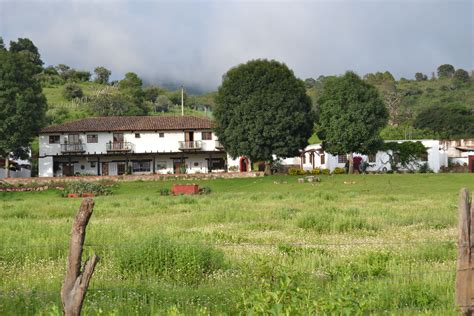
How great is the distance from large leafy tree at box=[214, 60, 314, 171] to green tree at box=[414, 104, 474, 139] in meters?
44.9

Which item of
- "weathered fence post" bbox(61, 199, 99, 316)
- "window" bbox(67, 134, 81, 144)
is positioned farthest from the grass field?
"window" bbox(67, 134, 81, 144)

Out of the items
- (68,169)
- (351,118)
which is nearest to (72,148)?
(68,169)

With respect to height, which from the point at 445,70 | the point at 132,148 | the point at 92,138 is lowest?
the point at 132,148

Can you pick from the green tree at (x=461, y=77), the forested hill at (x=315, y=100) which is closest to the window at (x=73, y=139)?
the forested hill at (x=315, y=100)

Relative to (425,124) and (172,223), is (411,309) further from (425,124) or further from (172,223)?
(425,124)

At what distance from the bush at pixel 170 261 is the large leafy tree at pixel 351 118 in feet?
163

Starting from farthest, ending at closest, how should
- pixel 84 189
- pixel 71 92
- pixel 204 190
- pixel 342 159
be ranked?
1. pixel 71 92
2. pixel 342 159
3. pixel 84 189
4. pixel 204 190

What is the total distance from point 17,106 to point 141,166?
656 inches

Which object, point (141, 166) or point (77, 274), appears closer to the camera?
point (77, 274)

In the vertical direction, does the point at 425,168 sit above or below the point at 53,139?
below

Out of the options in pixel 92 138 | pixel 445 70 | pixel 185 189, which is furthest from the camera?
pixel 445 70

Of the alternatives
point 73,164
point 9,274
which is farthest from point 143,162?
point 9,274

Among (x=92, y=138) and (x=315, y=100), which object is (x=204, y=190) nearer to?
(x=92, y=138)

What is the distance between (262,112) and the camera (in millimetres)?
59969
